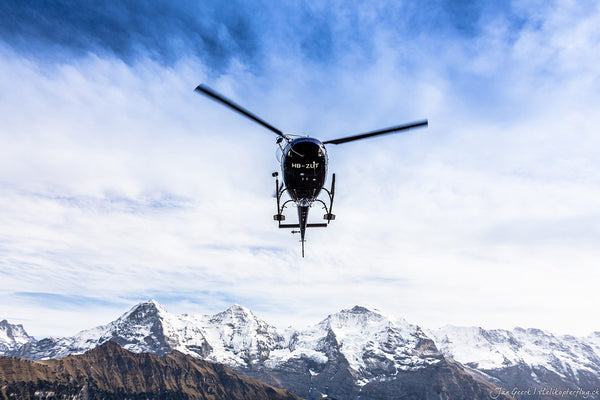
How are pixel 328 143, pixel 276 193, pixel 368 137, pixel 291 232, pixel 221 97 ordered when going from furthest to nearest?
pixel 291 232 → pixel 276 193 → pixel 328 143 → pixel 368 137 → pixel 221 97

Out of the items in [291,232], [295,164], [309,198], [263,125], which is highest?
[263,125]

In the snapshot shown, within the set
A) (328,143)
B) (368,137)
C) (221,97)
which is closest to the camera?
(221,97)

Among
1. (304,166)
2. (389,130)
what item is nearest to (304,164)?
(304,166)

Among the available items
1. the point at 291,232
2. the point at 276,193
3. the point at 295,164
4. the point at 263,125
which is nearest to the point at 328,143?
the point at 295,164

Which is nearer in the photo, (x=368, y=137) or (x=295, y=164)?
(x=368, y=137)

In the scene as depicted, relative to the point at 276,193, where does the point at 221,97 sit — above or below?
above

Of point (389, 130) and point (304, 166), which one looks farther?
point (304, 166)

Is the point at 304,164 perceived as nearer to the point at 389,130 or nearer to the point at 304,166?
the point at 304,166

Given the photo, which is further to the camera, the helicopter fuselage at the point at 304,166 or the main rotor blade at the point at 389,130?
the helicopter fuselage at the point at 304,166

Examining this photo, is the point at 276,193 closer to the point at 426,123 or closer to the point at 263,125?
the point at 263,125

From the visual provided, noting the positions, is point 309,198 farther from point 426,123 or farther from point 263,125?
point 426,123

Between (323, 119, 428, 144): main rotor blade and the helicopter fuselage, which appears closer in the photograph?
(323, 119, 428, 144): main rotor blade
